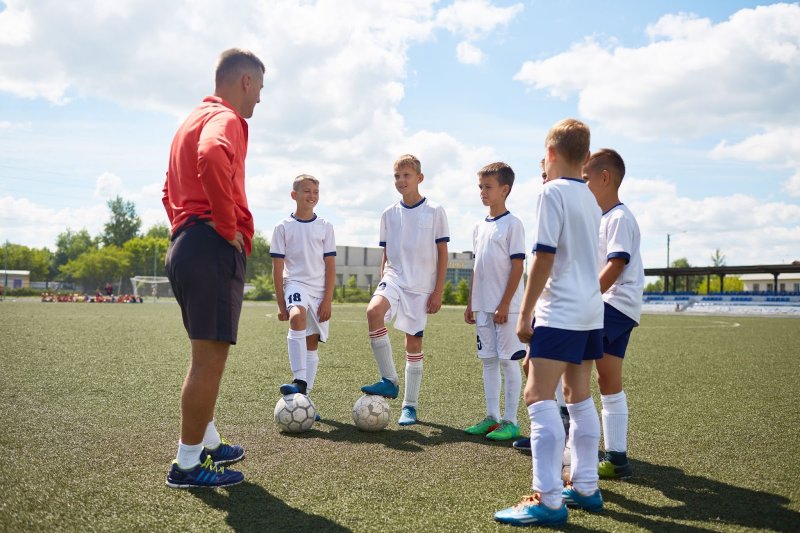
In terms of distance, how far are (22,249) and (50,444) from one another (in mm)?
126325

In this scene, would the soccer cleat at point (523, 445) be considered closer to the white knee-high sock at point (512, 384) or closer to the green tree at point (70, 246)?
the white knee-high sock at point (512, 384)

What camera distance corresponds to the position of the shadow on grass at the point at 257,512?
304 cm

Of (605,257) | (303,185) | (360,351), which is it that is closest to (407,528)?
(605,257)

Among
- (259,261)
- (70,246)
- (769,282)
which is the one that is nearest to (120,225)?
(70,246)

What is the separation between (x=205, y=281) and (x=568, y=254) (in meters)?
2.01

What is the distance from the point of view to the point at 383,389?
566cm

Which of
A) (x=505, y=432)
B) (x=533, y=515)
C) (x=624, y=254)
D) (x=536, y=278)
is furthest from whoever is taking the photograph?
(x=505, y=432)

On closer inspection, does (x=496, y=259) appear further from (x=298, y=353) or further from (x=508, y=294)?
(x=298, y=353)

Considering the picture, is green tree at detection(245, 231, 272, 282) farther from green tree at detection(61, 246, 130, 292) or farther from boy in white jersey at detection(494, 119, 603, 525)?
boy in white jersey at detection(494, 119, 603, 525)

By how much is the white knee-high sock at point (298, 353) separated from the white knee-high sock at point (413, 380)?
39.0 inches

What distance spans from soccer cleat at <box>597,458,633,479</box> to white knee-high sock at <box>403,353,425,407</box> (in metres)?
2.10

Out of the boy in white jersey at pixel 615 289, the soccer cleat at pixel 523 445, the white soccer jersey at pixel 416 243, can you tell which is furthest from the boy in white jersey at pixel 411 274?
the boy in white jersey at pixel 615 289

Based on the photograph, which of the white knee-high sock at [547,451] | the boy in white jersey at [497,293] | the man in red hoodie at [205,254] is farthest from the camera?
the boy in white jersey at [497,293]

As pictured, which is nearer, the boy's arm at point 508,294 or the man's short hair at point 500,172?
the boy's arm at point 508,294
